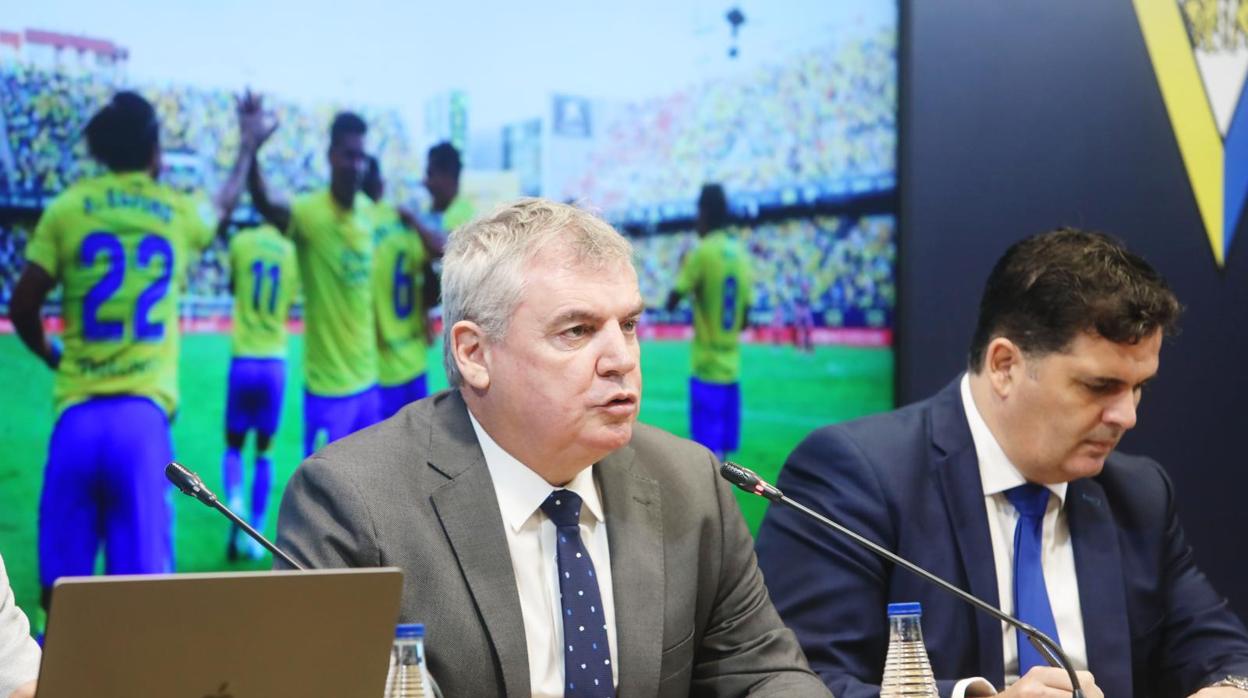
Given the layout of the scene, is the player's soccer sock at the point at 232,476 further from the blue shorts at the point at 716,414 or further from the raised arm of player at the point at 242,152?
the blue shorts at the point at 716,414

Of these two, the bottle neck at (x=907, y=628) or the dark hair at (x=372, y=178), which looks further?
the dark hair at (x=372, y=178)

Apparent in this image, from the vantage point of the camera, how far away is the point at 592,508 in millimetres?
2400

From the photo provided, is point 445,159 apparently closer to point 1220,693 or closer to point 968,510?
point 968,510

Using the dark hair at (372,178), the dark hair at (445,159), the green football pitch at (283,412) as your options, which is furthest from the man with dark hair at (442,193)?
the green football pitch at (283,412)

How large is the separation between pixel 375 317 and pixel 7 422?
888mm

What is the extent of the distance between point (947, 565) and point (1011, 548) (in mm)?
159

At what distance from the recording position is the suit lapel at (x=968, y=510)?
2.67m

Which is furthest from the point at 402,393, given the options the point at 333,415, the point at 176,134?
the point at 176,134

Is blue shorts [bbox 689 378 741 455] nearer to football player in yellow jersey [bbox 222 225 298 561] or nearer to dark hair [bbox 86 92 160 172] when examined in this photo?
football player in yellow jersey [bbox 222 225 298 561]

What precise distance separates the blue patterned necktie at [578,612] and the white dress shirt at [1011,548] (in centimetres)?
89

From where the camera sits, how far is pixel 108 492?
328cm

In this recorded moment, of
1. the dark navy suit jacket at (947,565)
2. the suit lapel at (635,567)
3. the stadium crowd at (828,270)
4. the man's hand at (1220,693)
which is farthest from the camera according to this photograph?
the stadium crowd at (828,270)

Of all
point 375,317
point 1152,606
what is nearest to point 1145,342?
point 1152,606

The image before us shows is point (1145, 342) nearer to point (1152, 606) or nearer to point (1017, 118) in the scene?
point (1152, 606)
